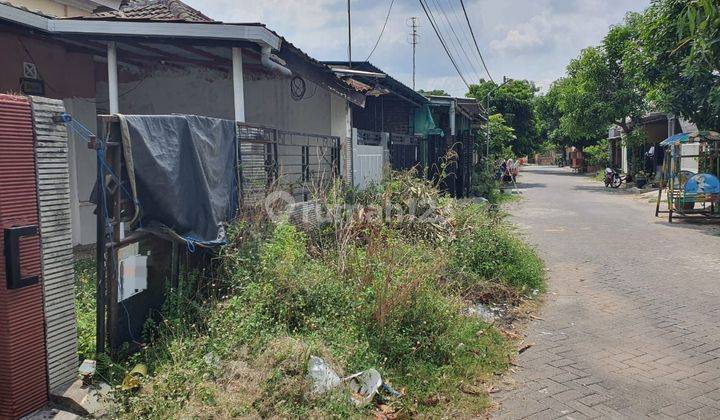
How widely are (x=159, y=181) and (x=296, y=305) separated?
4.89 feet

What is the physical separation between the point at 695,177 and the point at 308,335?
12530 mm

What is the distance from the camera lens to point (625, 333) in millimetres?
5734

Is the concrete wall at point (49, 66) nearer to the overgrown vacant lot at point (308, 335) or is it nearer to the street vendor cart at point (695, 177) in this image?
the overgrown vacant lot at point (308, 335)

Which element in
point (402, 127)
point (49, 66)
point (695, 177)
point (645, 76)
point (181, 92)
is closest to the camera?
point (49, 66)

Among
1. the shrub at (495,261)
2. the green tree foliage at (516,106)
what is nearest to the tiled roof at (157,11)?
the shrub at (495,261)

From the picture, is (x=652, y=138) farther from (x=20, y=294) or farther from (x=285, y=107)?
(x=20, y=294)

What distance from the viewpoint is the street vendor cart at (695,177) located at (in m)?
13.1

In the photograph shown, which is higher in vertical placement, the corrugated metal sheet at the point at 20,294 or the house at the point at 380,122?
the house at the point at 380,122

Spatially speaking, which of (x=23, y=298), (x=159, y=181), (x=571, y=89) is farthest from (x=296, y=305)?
(x=571, y=89)

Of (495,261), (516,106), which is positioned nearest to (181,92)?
(495,261)

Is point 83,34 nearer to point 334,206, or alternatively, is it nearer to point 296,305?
point 334,206

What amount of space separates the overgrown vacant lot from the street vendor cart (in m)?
9.71

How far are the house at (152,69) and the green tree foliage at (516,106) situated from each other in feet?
78.0

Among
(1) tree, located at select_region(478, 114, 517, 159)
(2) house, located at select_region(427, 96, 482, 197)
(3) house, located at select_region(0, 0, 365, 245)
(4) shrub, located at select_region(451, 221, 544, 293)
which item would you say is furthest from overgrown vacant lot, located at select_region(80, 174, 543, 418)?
(1) tree, located at select_region(478, 114, 517, 159)
